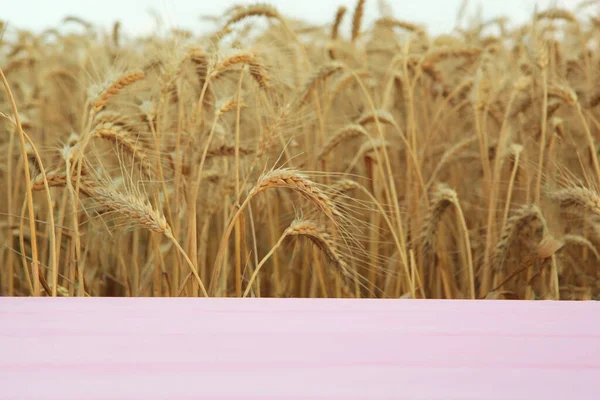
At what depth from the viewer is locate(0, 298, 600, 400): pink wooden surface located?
55 centimetres

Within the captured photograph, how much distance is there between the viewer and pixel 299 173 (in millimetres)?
1140

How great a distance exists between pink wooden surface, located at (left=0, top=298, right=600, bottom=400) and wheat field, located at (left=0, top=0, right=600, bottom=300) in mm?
205

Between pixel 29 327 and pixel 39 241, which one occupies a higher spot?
pixel 29 327

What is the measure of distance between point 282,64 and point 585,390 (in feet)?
4.59

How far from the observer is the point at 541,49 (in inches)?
60.7

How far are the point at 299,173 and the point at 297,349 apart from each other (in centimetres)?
51

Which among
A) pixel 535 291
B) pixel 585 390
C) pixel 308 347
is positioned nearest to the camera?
pixel 585 390

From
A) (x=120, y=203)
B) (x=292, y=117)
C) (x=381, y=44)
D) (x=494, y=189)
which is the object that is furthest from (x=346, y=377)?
(x=381, y=44)

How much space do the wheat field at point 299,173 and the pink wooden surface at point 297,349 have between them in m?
0.21

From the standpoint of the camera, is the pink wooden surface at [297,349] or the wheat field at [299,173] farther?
Answer: the wheat field at [299,173]

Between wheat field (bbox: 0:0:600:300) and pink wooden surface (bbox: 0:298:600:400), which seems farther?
wheat field (bbox: 0:0:600:300)

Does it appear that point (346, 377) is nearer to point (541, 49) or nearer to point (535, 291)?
point (541, 49)

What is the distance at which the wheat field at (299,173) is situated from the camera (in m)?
1.21

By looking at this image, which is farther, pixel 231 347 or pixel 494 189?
pixel 494 189
